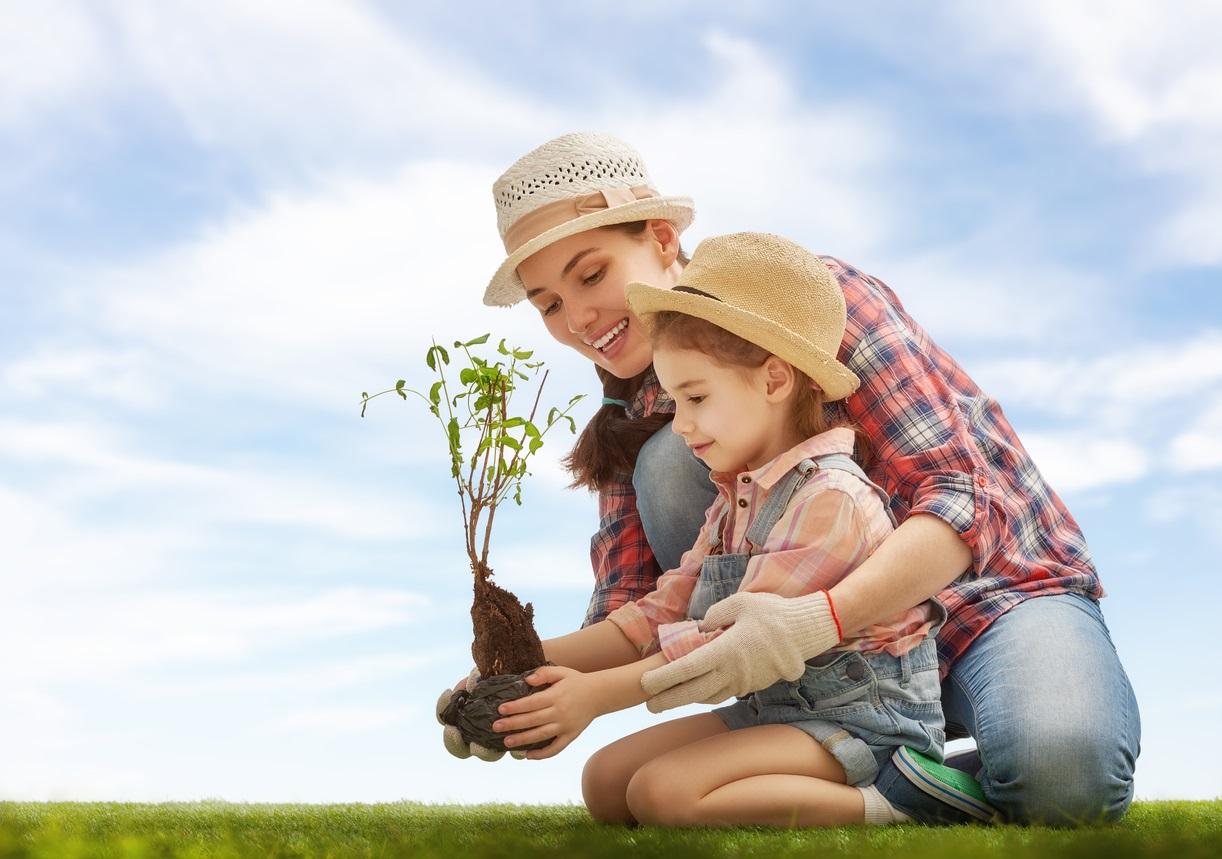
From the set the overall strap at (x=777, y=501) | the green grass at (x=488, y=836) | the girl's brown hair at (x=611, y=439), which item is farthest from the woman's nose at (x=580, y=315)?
the green grass at (x=488, y=836)

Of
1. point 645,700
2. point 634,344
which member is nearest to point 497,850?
point 645,700

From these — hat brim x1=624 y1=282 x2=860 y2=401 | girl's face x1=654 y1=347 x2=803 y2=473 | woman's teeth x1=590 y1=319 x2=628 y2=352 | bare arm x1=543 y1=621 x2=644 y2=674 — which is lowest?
bare arm x1=543 y1=621 x2=644 y2=674

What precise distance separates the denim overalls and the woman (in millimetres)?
111

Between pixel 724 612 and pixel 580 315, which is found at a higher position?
pixel 580 315

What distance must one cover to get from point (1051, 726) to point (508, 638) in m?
1.31

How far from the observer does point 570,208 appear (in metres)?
3.37

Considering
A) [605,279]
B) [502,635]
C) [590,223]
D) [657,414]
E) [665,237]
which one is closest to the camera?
[502,635]

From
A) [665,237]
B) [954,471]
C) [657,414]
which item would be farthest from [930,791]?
[665,237]

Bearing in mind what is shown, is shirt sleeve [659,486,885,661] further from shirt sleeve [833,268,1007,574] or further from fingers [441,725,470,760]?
fingers [441,725,470,760]

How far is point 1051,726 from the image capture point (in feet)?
9.29

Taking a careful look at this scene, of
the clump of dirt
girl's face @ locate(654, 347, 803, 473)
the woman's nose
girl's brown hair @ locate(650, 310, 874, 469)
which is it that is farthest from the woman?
girl's face @ locate(654, 347, 803, 473)

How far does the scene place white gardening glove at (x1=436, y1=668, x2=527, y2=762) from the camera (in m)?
2.82

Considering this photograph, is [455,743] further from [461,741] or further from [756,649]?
[756,649]

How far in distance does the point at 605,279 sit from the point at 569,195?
266mm
